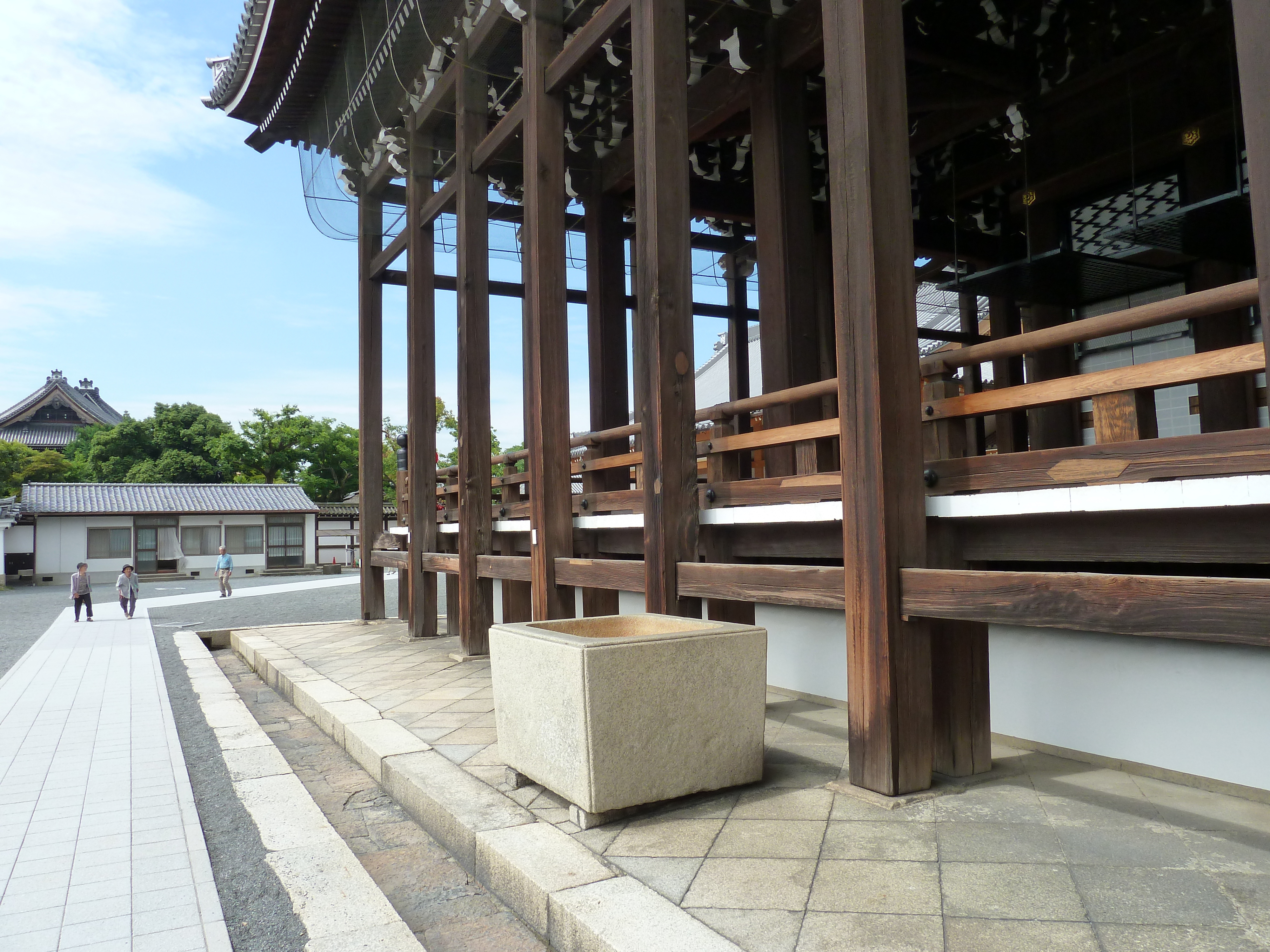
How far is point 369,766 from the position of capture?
17.2ft

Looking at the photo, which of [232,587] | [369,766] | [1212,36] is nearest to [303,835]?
[369,766]

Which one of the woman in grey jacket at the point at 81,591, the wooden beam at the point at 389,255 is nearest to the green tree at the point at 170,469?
the woman in grey jacket at the point at 81,591

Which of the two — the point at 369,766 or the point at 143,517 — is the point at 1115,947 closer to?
the point at 369,766

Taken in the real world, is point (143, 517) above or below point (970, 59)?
below

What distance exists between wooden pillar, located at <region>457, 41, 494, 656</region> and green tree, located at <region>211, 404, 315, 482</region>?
39404 mm

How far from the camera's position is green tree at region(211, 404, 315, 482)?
43500 millimetres

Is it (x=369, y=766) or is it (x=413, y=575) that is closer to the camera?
(x=369, y=766)

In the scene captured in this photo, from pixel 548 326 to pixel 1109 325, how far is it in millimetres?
4222

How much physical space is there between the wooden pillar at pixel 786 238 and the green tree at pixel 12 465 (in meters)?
41.6

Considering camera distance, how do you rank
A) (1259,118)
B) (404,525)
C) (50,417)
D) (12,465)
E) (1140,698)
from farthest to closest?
1. (50,417)
2. (12,465)
3. (404,525)
4. (1140,698)
5. (1259,118)

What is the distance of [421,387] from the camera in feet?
31.6

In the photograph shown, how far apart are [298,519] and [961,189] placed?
33.5 metres

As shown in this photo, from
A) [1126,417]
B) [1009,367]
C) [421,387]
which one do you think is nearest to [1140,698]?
[1126,417]

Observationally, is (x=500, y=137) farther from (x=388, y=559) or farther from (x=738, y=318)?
(x=388, y=559)
